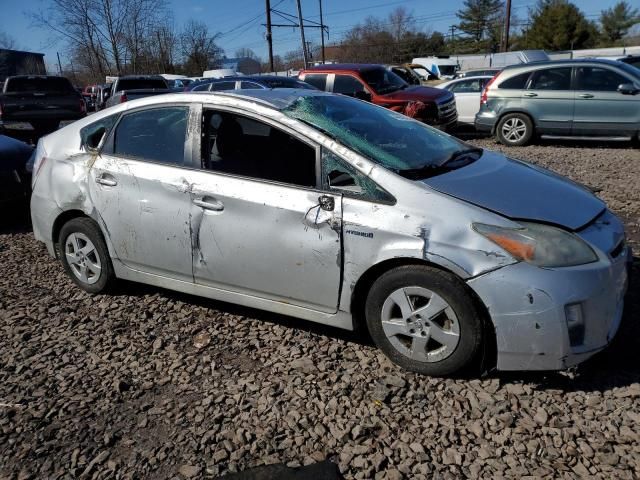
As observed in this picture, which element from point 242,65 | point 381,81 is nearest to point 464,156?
point 381,81

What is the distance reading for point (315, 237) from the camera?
9.95 feet

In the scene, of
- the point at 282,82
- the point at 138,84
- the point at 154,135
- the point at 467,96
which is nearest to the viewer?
the point at 154,135

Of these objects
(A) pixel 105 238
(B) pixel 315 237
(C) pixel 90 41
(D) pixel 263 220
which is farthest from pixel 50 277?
(C) pixel 90 41

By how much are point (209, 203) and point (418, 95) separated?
29.3ft

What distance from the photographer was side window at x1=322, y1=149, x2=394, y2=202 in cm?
293

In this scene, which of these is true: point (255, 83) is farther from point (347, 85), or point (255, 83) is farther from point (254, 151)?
point (254, 151)

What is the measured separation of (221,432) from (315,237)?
3.67 feet

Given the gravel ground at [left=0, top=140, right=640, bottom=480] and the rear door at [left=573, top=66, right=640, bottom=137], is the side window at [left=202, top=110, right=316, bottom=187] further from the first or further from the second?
the rear door at [left=573, top=66, right=640, bottom=137]

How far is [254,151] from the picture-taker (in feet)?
11.3

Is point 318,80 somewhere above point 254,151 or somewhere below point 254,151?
above

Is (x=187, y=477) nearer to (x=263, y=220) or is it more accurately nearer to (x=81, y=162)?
(x=263, y=220)

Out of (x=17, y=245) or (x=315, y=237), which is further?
(x=17, y=245)

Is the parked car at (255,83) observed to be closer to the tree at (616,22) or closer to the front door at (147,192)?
the front door at (147,192)

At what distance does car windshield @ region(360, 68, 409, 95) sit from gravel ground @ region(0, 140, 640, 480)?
343 inches
